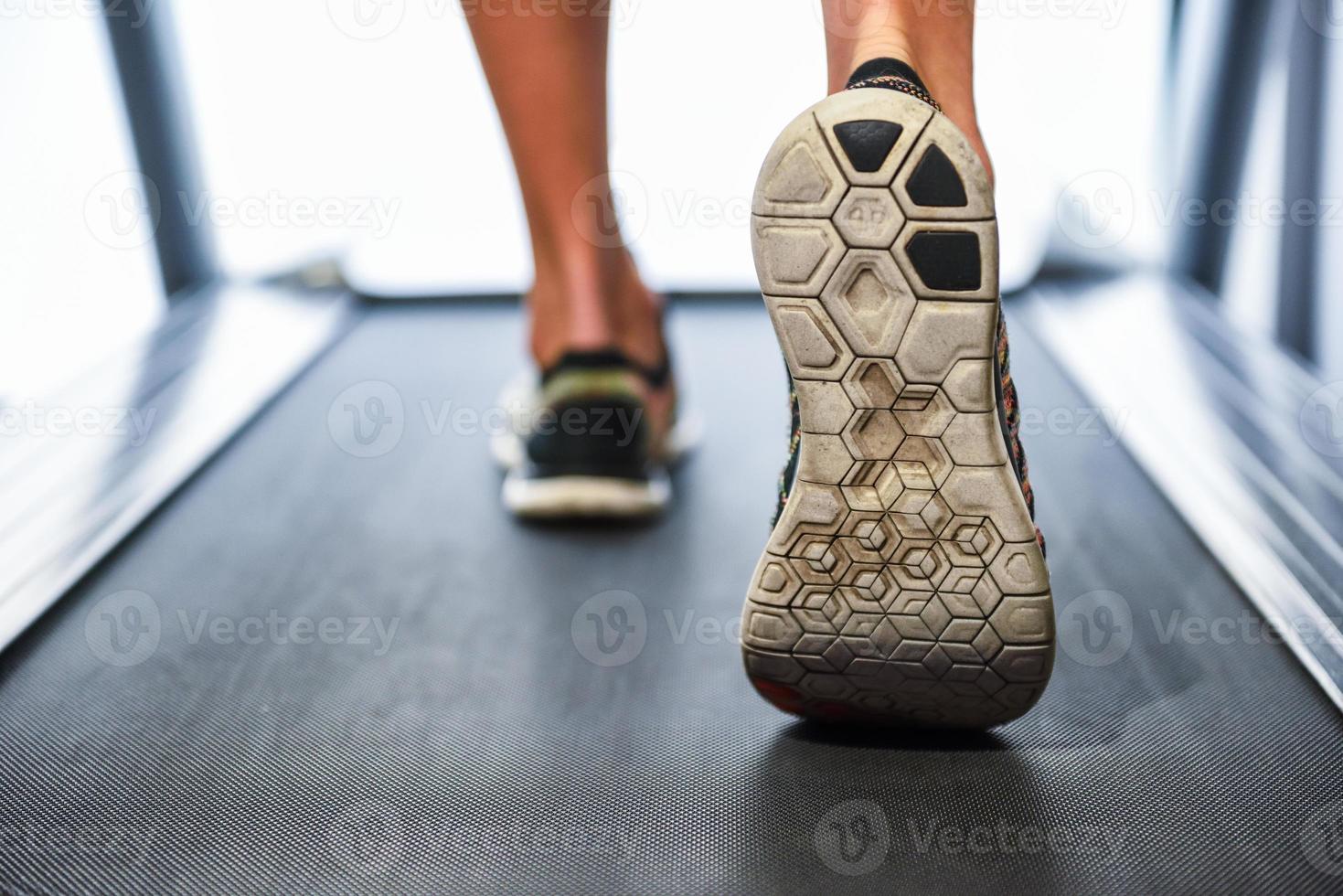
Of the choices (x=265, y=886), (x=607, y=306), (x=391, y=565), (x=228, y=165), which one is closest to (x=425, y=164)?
(x=228, y=165)

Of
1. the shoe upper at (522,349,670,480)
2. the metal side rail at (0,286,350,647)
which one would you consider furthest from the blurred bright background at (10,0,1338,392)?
the shoe upper at (522,349,670,480)

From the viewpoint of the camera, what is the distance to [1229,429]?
130 cm

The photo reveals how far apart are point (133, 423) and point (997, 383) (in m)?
1.18

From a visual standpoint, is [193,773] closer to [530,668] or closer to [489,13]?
[530,668]

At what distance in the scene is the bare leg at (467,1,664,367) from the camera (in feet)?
3.33

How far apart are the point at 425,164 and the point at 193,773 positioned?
1.45m

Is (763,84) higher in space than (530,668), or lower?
higher

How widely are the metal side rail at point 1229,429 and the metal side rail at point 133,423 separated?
1099mm

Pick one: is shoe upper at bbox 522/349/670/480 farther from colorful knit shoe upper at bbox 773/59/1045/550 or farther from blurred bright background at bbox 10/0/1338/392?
blurred bright background at bbox 10/0/1338/392

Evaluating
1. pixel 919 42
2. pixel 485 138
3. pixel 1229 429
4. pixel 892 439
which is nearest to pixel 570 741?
pixel 892 439

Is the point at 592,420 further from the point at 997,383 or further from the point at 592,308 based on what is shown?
the point at 997,383

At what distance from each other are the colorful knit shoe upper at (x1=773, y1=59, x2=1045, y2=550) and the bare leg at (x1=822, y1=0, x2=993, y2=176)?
17mm

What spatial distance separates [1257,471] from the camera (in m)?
1.19

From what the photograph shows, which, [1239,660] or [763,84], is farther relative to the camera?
[763,84]
